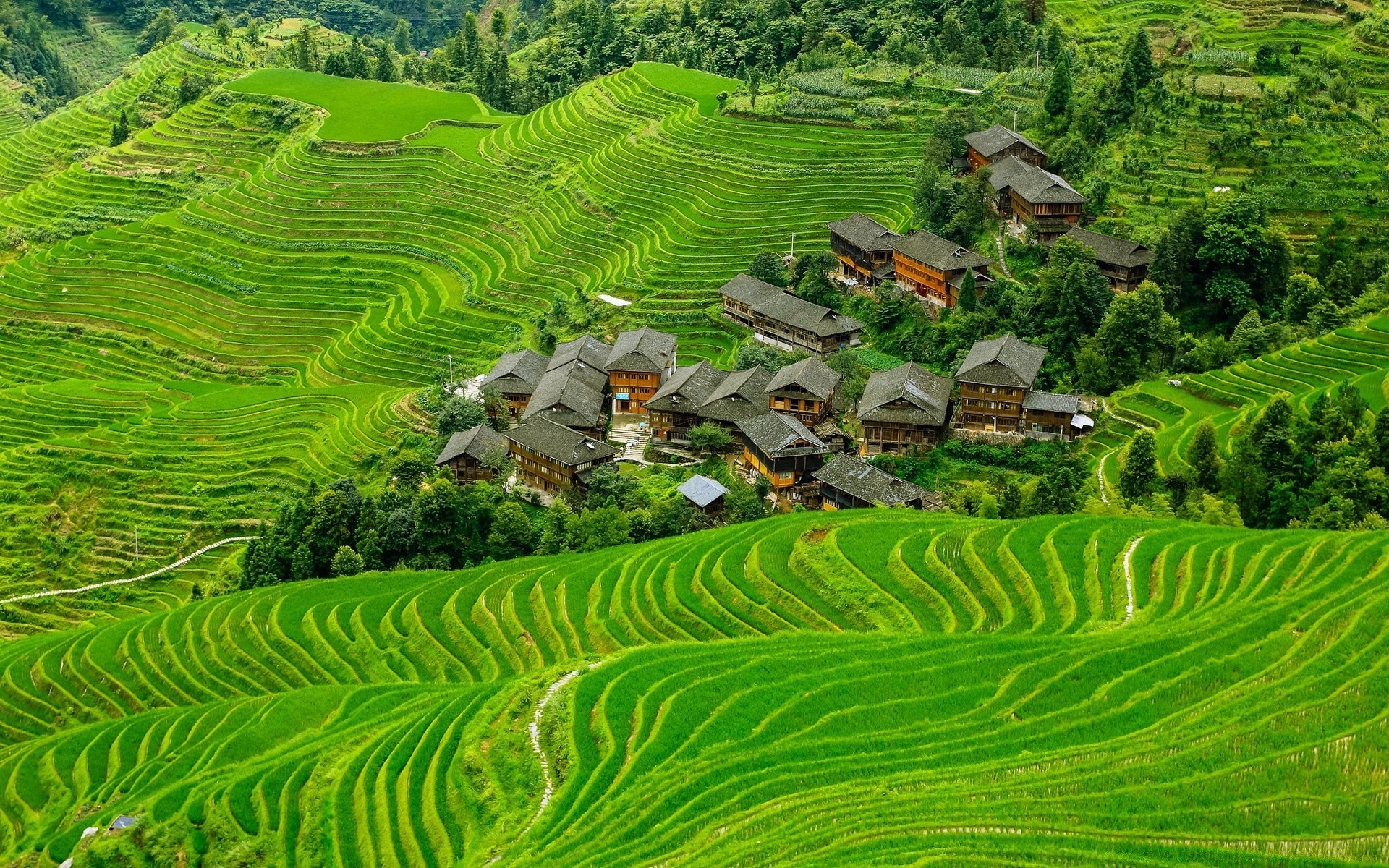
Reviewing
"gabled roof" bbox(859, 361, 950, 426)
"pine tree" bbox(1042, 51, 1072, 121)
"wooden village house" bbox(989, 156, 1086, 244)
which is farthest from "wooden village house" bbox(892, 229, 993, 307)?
"pine tree" bbox(1042, 51, 1072, 121)

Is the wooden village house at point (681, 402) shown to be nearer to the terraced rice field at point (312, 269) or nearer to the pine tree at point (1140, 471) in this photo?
the terraced rice field at point (312, 269)

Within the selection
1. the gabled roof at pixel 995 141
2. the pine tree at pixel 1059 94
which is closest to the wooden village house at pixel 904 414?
the gabled roof at pixel 995 141

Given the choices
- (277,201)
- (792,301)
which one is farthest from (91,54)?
(792,301)

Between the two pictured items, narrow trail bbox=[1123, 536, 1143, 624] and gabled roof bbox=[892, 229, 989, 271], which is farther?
gabled roof bbox=[892, 229, 989, 271]

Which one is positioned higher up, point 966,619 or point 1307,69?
point 1307,69

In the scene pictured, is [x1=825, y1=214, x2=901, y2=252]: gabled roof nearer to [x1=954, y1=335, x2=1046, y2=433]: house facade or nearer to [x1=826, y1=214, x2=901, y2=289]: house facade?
[x1=826, y1=214, x2=901, y2=289]: house facade

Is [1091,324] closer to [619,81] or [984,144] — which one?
[984,144]
